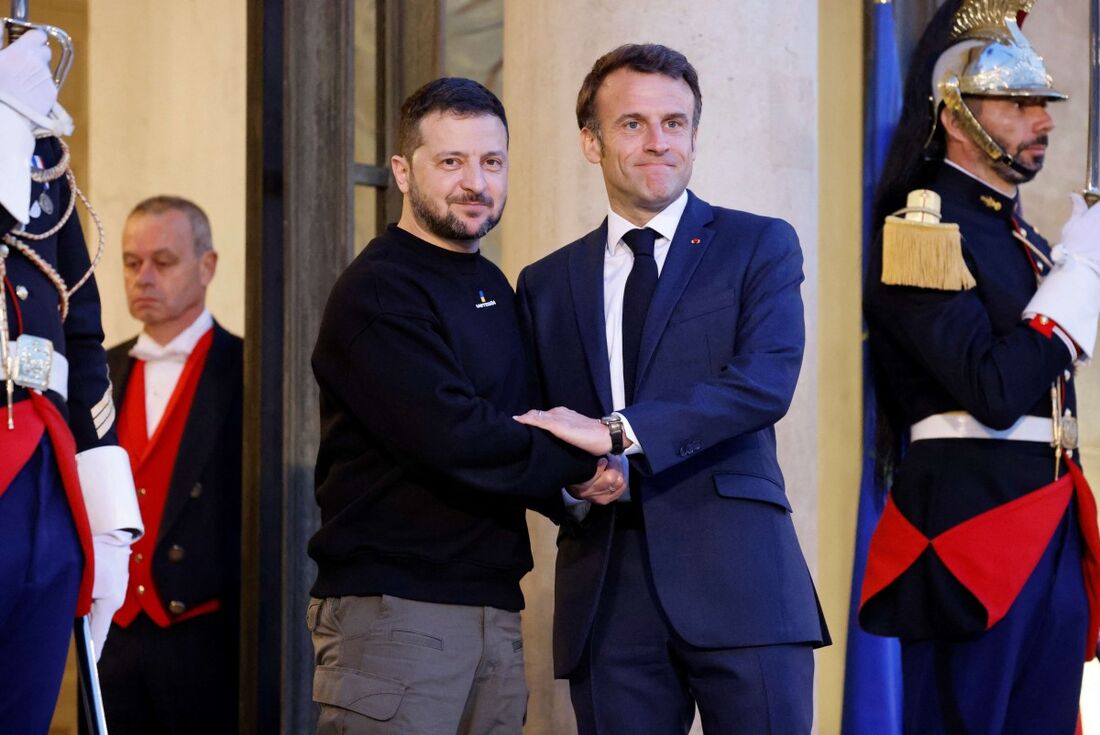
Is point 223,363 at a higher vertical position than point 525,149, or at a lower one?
lower

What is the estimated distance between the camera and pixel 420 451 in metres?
2.90

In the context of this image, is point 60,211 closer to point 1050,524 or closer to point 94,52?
point 94,52

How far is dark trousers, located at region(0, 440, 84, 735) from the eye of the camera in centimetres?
258

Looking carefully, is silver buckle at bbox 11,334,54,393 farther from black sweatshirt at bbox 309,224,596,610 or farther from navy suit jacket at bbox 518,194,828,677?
navy suit jacket at bbox 518,194,828,677

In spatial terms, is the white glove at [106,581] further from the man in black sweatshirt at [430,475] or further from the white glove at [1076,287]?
the white glove at [1076,287]

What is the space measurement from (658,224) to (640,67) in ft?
1.02

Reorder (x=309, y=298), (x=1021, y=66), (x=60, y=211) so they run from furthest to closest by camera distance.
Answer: (x=309, y=298) < (x=1021, y=66) < (x=60, y=211)

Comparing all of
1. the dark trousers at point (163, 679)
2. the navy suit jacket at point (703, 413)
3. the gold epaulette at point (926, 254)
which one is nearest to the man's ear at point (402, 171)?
the navy suit jacket at point (703, 413)

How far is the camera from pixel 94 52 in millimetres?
4590

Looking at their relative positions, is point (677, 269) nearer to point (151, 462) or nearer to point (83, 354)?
point (83, 354)

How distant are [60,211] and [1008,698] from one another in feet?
7.38

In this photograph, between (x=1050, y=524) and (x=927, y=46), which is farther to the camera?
(x=927, y=46)

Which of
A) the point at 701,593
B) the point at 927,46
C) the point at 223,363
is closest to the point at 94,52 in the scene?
the point at 223,363

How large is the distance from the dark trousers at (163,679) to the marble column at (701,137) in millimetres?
905
